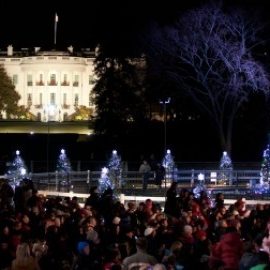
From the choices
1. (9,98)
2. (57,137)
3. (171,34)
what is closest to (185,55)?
(171,34)

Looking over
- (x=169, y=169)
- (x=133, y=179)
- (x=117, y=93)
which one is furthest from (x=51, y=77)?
(x=133, y=179)

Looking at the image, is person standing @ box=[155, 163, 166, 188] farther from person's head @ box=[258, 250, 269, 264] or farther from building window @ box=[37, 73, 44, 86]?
building window @ box=[37, 73, 44, 86]

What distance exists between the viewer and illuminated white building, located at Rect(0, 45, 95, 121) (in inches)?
5172

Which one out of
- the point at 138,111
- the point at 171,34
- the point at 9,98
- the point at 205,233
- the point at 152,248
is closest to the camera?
the point at 152,248

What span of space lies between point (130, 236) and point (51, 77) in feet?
393

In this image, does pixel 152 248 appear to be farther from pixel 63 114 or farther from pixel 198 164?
pixel 63 114

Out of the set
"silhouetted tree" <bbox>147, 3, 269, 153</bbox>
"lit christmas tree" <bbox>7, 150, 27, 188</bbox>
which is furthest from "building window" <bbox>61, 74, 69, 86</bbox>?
"lit christmas tree" <bbox>7, 150, 27, 188</bbox>

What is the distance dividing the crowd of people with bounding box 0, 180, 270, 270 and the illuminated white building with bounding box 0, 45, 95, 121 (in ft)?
366

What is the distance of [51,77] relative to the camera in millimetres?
133250

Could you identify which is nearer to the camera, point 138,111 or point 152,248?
point 152,248

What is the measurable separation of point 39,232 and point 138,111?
57.8 meters

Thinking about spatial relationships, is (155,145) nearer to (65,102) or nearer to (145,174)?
(145,174)

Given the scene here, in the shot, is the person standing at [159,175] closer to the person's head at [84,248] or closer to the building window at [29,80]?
the person's head at [84,248]

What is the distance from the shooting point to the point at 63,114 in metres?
127
